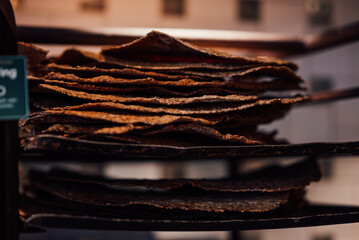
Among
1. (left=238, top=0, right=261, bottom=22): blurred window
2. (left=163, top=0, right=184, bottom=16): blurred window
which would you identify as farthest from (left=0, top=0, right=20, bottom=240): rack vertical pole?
(left=238, top=0, right=261, bottom=22): blurred window

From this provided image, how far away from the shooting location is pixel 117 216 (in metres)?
0.68

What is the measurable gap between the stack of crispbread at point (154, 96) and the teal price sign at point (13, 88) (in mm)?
56

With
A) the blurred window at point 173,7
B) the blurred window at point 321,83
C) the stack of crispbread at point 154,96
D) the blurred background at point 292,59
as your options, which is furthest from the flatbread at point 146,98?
the blurred window at point 321,83

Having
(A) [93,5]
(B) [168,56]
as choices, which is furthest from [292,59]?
(B) [168,56]

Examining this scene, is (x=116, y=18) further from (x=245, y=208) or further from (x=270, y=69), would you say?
(x=245, y=208)

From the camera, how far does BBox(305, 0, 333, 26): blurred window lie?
189 centimetres

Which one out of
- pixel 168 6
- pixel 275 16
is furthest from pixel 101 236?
pixel 275 16

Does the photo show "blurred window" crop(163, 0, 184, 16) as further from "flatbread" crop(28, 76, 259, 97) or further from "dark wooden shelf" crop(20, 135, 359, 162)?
"dark wooden shelf" crop(20, 135, 359, 162)

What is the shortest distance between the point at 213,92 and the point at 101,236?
0.96 m

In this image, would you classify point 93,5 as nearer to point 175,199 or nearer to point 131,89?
point 131,89

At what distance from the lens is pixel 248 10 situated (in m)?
1.83

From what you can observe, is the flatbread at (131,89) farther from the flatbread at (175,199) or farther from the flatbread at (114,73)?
the flatbread at (175,199)

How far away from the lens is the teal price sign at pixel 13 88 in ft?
1.79

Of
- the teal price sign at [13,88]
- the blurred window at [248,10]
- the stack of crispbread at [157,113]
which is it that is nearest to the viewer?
the teal price sign at [13,88]
